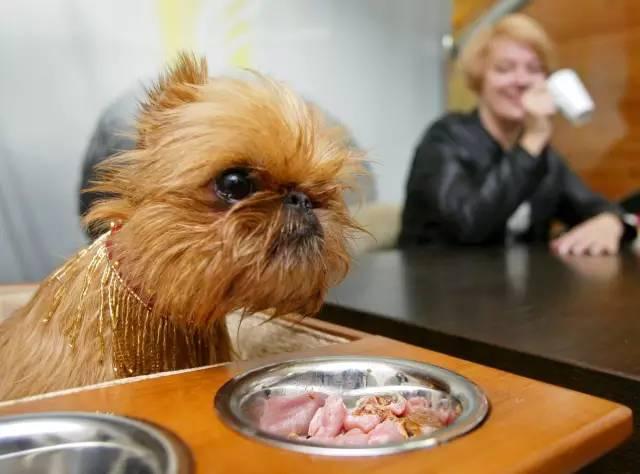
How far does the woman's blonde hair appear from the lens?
7.04 ft

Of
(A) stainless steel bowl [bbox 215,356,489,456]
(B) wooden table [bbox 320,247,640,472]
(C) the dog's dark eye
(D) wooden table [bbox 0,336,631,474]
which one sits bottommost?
(B) wooden table [bbox 320,247,640,472]

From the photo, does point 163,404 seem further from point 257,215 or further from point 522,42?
point 522,42

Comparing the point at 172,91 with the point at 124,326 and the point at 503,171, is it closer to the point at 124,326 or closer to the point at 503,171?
the point at 124,326

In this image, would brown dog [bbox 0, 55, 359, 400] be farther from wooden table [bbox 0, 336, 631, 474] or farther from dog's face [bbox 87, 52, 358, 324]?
wooden table [bbox 0, 336, 631, 474]

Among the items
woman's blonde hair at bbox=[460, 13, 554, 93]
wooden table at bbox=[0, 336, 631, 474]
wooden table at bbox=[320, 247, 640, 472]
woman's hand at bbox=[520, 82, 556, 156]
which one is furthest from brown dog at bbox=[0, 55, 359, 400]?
woman's blonde hair at bbox=[460, 13, 554, 93]

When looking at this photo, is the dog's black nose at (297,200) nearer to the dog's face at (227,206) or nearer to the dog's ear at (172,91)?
the dog's face at (227,206)

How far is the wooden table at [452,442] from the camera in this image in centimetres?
50

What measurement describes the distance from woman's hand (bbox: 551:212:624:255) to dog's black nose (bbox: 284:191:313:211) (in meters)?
1.14

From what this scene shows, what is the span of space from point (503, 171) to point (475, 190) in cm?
9

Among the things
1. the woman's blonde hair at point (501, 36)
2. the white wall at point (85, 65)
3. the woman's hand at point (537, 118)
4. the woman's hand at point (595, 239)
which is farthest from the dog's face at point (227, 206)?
the woman's blonde hair at point (501, 36)

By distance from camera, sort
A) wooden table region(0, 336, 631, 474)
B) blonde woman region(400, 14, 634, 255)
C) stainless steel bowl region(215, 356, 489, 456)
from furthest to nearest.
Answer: blonde woman region(400, 14, 634, 255) < stainless steel bowl region(215, 356, 489, 456) < wooden table region(0, 336, 631, 474)

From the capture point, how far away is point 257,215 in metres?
0.76

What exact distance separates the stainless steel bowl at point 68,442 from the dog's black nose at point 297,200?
309 millimetres

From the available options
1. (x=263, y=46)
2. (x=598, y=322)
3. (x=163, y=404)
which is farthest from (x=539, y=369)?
(x=263, y=46)
